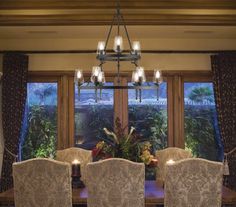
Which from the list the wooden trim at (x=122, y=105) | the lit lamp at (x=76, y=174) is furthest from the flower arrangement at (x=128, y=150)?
the wooden trim at (x=122, y=105)

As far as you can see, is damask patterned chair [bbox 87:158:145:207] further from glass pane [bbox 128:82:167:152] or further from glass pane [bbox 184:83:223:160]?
glass pane [bbox 184:83:223:160]

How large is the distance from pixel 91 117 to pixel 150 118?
90 cm

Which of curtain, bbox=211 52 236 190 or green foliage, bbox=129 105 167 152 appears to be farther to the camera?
green foliage, bbox=129 105 167 152

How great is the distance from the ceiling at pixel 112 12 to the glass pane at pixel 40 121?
4.47ft

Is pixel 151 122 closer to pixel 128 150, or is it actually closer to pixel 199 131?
pixel 199 131

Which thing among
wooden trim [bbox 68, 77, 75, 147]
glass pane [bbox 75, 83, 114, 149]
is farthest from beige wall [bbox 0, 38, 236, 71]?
glass pane [bbox 75, 83, 114, 149]

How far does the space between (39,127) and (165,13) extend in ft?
8.77

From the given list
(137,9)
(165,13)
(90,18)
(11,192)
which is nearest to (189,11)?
(165,13)

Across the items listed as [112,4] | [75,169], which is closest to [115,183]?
[75,169]

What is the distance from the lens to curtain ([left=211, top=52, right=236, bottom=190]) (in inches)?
214

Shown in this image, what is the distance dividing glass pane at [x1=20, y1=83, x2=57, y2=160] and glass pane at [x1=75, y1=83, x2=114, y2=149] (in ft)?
1.22

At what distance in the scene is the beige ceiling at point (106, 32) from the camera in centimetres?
506

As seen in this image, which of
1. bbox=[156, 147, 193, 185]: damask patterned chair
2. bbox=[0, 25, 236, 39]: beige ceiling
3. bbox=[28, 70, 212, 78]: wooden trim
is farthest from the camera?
bbox=[28, 70, 212, 78]: wooden trim

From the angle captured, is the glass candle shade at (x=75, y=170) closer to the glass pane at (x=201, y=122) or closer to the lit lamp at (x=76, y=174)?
the lit lamp at (x=76, y=174)
